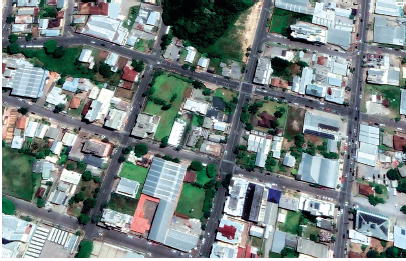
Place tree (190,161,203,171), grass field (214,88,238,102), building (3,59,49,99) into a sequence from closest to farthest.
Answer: tree (190,161,203,171) < building (3,59,49,99) < grass field (214,88,238,102)

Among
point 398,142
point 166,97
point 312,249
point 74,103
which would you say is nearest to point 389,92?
point 398,142

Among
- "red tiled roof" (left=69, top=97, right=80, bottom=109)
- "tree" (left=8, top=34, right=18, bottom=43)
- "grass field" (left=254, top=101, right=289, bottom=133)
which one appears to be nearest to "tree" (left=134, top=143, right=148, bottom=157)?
"red tiled roof" (left=69, top=97, right=80, bottom=109)

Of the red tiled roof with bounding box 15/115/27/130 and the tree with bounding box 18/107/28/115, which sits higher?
the tree with bounding box 18/107/28/115

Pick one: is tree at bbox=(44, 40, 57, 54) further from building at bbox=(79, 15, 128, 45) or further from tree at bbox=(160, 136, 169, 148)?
tree at bbox=(160, 136, 169, 148)

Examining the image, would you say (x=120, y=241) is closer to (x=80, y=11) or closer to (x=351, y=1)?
(x=80, y=11)

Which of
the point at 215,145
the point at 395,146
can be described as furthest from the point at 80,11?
the point at 395,146
